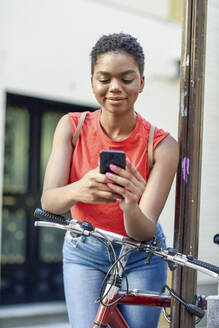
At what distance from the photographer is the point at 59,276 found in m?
7.91

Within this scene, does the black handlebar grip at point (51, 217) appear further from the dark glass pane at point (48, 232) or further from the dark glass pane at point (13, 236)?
the dark glass pane at point (48, 232)

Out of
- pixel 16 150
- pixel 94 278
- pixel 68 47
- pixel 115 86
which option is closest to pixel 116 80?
pixel 115 86

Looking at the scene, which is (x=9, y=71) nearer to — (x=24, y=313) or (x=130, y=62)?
(x=24, y=313)

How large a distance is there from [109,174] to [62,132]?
1.89ft

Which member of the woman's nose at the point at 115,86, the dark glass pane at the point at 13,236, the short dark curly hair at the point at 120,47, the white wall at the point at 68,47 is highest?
the white wall at the point at 68,47

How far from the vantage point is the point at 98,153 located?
228 cm

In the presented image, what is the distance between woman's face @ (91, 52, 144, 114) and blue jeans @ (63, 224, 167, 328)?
0.55 m

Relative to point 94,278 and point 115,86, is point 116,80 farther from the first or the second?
point 94,278

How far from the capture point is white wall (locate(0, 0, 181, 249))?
24.0 feet

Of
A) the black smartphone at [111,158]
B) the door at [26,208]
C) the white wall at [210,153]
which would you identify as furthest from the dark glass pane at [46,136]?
the black smartphone at [111,158]

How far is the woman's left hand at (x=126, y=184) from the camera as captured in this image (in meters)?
1.79

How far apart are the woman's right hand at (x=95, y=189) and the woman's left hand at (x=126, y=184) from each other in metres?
0.02

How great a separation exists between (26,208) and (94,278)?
17.6 feet

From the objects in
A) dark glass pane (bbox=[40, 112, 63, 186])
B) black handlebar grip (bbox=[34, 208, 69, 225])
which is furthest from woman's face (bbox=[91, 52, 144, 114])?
dark glass pane (bbox=[40, 112, 63, 186])
